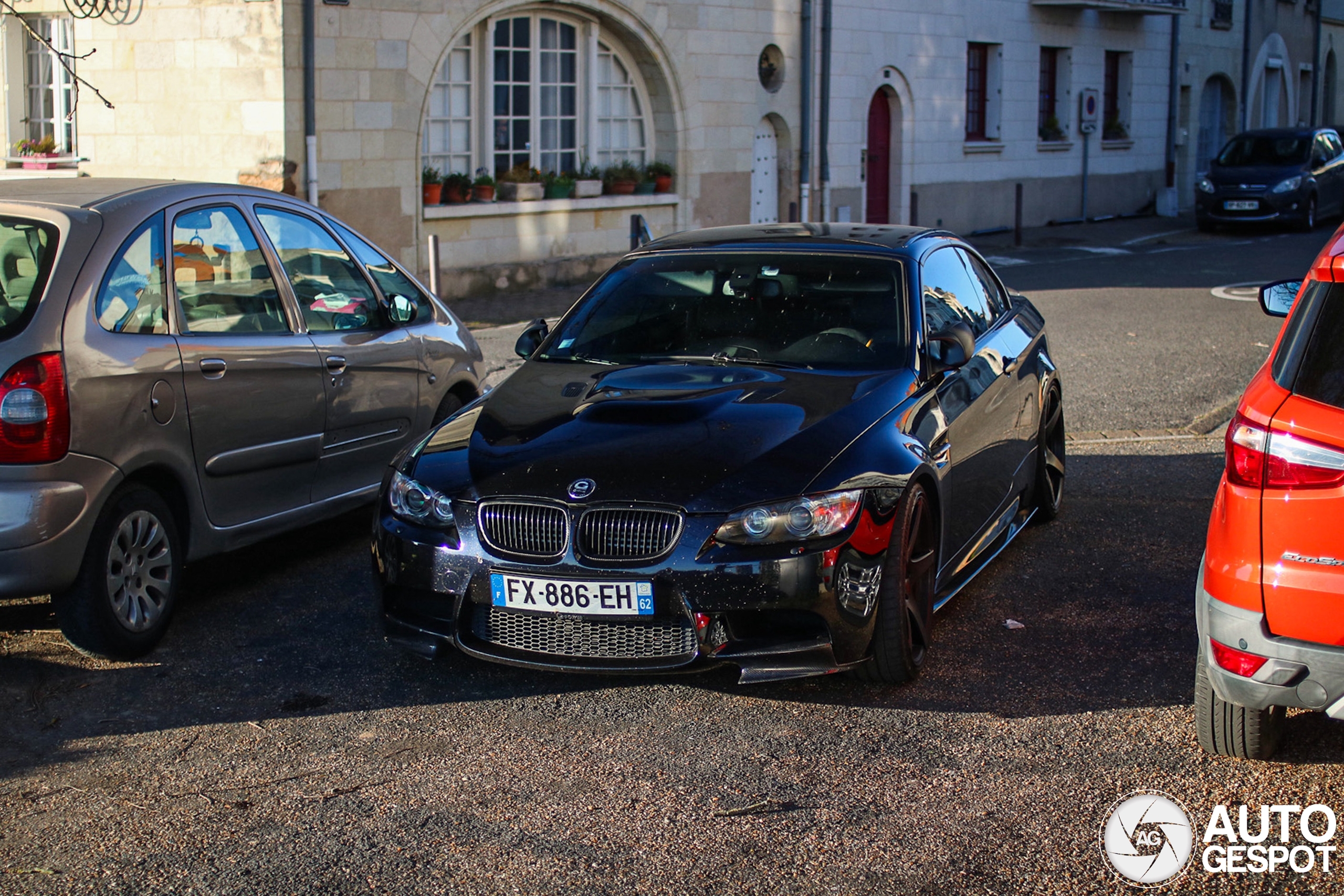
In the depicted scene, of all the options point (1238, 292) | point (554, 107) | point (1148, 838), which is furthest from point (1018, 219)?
point (1148, 838)

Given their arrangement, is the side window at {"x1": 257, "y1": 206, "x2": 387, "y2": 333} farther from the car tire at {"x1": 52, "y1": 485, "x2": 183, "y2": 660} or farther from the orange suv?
the orange suv

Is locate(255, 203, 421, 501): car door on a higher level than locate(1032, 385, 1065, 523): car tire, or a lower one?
higher

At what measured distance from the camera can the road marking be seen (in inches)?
638

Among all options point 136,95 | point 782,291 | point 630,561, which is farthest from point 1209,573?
point 136,95

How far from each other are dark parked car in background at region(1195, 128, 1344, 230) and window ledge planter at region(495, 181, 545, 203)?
46.5 feet

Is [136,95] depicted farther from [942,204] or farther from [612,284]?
[942,204]

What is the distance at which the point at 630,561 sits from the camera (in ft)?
14.7

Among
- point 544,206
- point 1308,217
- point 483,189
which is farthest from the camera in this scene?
point 1308,217

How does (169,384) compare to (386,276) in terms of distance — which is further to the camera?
(386,276)

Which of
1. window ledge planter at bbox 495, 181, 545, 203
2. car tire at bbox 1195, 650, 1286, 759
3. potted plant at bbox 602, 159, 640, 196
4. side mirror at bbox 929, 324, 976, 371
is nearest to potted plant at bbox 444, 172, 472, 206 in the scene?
window ledge planter at bbox 495, 181, 545, 203

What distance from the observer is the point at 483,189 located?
1750 centimetres

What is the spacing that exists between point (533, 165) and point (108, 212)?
536 inches

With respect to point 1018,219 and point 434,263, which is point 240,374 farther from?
point 1018,219

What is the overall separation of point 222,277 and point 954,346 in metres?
2.82
